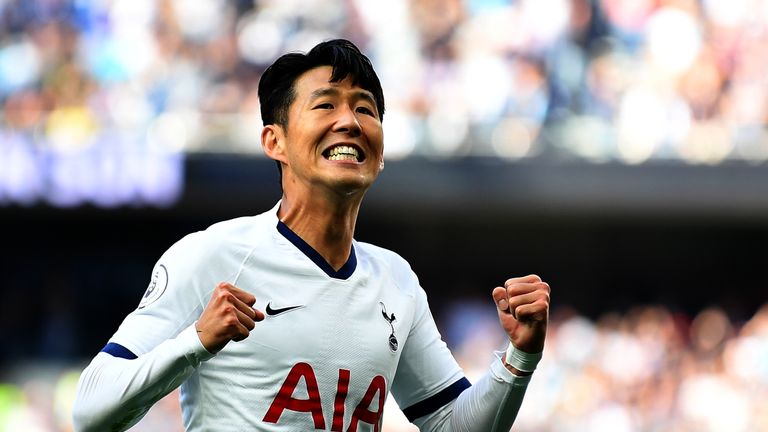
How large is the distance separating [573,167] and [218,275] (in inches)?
345

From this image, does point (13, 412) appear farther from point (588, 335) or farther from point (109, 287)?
point (588, 335)

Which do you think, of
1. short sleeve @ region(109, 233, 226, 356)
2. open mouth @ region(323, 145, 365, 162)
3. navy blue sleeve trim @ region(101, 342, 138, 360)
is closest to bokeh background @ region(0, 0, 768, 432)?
open mouth @ region(323, 145, 365, 162)

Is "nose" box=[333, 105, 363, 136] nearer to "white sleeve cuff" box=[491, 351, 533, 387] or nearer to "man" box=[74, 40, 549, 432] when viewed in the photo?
"man" box=[74, 40, 549, 432]

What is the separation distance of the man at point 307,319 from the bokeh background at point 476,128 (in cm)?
723

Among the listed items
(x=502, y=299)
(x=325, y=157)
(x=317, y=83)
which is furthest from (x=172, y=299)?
(x=502, y=299)

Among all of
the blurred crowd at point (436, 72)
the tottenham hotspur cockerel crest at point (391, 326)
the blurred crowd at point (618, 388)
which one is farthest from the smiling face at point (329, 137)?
the blurred crowd at point (436, 72)

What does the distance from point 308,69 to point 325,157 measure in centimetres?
26

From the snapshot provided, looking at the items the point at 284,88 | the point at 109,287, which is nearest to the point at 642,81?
the point at 109,287

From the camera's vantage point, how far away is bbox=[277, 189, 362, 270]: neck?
328 cm

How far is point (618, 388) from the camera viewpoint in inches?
422

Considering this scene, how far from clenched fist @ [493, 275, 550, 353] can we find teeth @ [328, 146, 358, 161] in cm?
50

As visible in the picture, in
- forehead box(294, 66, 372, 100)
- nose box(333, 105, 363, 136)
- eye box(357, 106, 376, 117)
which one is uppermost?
forehead box(294, 66, 372, 100)

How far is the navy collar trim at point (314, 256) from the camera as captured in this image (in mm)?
3250

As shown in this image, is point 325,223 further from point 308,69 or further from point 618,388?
point 618,388
